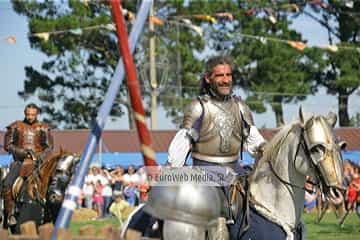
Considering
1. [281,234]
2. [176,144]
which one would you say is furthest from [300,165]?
[176,144]

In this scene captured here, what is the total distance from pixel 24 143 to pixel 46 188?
1081mm

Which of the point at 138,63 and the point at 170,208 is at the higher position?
the point at 138,63

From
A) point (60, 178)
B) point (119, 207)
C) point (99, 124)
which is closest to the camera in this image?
point (99, 124)

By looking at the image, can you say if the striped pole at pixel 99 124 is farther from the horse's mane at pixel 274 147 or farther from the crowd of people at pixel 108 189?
the crowd of people at pixel 108 189

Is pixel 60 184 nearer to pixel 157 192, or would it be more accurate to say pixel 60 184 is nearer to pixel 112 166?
pixel 157 192

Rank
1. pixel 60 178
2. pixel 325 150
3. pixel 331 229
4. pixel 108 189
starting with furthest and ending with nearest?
pixel 108 189 < pixel 331 229 < pixel 60 178 < pixel 325 150

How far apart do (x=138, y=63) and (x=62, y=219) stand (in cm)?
95

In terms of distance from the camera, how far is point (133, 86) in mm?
3818

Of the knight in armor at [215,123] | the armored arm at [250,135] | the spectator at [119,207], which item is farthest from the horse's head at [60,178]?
the spectator at [119,207]

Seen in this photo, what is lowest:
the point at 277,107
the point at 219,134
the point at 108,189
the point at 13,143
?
the point at 108,189

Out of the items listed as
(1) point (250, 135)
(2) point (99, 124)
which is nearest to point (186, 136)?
(1) point (250, 135)

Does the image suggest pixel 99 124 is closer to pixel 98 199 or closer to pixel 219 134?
pixel 219 134

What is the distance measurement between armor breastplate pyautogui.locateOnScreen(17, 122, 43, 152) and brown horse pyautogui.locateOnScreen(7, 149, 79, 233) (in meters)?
0.62

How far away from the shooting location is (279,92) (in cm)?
2758
